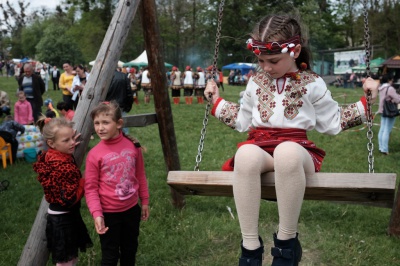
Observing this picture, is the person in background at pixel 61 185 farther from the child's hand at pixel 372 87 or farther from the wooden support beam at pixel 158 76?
the child's hand at pixel 372 87

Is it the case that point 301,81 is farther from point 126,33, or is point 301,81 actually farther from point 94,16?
point 94,16

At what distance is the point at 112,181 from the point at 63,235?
461 mm

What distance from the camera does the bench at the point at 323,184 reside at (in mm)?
2256

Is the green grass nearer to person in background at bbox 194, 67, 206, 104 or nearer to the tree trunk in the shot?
the tree trunk

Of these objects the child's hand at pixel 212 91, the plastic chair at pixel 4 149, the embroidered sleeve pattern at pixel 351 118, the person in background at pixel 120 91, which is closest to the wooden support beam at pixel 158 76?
the child's hand at pixel 212 91

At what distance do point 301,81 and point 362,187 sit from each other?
0.76 meters

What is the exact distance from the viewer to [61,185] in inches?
108

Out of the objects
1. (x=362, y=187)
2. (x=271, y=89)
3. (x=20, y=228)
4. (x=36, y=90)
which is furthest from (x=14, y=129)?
(x=362, y=187)

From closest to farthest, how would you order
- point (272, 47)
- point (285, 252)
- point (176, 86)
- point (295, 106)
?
1. point (285, 252)
2. point (272, 47)
3. point (295, 106)
4. point (176, 86)

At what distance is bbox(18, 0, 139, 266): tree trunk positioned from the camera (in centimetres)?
279

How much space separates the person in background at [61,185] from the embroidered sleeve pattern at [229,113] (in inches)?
38.1

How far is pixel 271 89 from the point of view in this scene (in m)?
2.72

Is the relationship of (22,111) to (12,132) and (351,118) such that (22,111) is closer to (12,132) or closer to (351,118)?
(12,132)

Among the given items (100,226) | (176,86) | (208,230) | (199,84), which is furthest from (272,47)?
(199,84)
